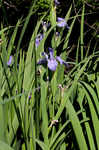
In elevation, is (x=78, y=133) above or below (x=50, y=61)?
below

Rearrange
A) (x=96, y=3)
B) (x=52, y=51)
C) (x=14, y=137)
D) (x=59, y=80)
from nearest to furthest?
(x=14, y=137), (x=52, y=51), (x=59, y=80), (x=96, y=3)

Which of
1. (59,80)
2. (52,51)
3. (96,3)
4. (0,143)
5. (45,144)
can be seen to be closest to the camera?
(0,143)

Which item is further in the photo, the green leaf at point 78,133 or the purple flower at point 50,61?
the purple flower at point 50,61

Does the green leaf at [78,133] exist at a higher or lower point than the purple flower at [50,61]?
lower

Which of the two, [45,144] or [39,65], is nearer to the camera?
[45,144]

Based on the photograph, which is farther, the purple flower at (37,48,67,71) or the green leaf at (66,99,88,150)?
the purple flower at (37,48,67,71)

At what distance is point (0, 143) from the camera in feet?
2.39

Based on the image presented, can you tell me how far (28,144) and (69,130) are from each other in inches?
8.1

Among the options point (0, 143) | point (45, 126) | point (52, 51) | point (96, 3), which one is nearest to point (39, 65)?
point (52, 51)

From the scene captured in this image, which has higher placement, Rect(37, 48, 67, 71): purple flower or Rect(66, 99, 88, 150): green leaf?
Rect(37, 48, 67, 71): purple flower

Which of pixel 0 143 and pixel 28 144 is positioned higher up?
pixel 0 143

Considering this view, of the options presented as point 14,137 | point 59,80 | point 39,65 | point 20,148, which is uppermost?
point 39,65

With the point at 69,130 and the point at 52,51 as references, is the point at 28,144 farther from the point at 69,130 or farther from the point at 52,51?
the point at 52,51

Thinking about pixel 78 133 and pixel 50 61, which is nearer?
pixel 78 133
